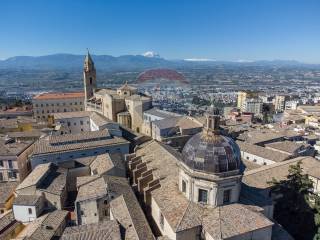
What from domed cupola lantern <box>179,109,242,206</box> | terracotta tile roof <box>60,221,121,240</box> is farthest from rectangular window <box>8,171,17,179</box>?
domed cupola lantern <box>179,109,242,206</box>

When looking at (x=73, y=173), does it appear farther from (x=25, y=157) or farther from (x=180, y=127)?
(x=180, y=127)

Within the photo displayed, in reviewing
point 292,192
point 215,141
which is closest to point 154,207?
point 215,141

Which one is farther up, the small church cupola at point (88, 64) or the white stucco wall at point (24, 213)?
the small church cupola at point (88, 64)

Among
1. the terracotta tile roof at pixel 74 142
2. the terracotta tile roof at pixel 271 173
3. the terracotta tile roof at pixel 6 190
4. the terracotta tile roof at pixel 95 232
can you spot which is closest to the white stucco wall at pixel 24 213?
the terracotta tile roof at pixel 6 190

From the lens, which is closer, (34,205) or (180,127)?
(34,205)

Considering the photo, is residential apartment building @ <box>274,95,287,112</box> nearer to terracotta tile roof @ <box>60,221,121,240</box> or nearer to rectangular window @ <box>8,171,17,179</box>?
rectangular window @ <box>8,171,17,179</box>

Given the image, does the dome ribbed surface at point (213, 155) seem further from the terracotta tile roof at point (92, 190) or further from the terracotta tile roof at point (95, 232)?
the terracotta tile roof at point (92, 190)

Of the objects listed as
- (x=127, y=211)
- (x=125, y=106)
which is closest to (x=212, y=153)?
(x=127, y=211)
